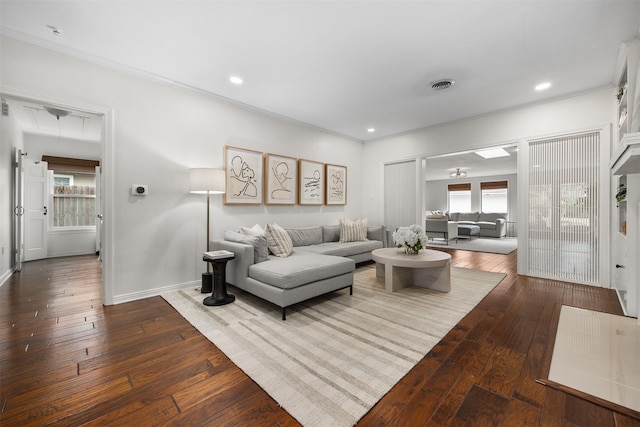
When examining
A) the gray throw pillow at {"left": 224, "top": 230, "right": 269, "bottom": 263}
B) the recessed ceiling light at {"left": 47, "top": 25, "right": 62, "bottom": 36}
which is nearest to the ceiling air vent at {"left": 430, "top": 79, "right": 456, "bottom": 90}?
the gray throw pillow at {"left": 224, "top": 230, "right": 269, "bottom": 263}

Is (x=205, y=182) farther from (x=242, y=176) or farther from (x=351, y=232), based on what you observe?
(x=351, y=232)

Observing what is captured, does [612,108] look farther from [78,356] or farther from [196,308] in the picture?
[78,356]

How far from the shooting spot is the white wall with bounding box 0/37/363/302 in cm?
262

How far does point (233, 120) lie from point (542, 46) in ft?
12.5

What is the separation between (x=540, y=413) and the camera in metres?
1.37

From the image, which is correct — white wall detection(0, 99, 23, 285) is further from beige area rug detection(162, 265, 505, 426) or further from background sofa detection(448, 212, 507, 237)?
background sofa detection(448, 212, 507, 237)

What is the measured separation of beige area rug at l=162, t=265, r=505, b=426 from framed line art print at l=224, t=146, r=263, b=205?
55.3 inches

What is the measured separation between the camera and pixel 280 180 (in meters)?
4.57

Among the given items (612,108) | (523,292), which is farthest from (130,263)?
(612,108)

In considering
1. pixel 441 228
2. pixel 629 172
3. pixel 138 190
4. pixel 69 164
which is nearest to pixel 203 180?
pixel 138 190

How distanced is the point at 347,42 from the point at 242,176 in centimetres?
235

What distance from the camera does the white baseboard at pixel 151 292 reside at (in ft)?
9.68

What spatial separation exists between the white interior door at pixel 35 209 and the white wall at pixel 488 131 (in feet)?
22.0

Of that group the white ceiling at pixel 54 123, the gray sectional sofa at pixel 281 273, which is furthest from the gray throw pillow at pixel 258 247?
the white ceiling at pixel 54 123
